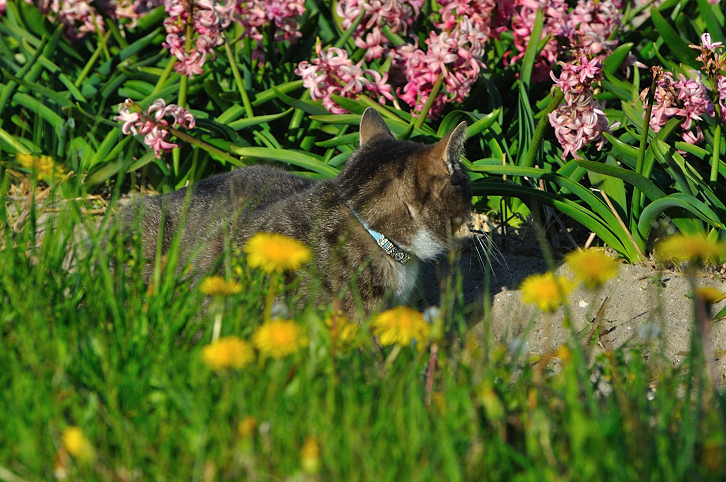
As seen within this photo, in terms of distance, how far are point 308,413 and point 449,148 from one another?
5.13 ft

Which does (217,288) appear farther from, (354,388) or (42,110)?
(42,110)

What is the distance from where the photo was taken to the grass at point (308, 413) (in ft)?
5.47

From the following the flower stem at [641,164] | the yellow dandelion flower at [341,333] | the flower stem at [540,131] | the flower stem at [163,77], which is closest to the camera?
the yellow dandelion flower at [341,333]

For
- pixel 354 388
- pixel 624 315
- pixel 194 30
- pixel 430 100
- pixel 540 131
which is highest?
pixel 194 30

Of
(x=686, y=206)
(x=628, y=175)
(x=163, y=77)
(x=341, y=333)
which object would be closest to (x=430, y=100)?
(x=628, y=175)

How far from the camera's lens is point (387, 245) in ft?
10.9


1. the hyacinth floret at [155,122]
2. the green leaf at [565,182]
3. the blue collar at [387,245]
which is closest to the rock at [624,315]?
the green leaf at [565,182]

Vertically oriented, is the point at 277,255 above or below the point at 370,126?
above

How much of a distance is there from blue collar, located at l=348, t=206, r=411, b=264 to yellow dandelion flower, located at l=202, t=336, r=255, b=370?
1543 mm

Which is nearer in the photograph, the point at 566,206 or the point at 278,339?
the point at 278,339

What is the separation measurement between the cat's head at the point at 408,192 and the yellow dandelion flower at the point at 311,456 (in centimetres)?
168

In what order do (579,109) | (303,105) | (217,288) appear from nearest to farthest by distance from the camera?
(217,288)
(579,109)
(303,105)

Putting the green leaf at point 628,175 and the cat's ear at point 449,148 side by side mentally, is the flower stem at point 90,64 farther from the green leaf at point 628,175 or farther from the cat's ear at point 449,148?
the green leaf at point 628,175

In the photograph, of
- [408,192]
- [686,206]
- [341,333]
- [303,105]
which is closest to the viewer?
[341,333]
